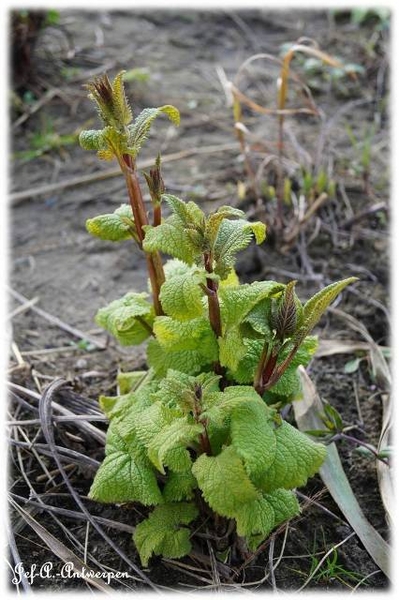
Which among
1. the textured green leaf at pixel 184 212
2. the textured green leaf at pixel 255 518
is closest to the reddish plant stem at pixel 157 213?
the textured green leaf at pixel 184 212

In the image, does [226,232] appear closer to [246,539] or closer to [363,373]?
[246,539]

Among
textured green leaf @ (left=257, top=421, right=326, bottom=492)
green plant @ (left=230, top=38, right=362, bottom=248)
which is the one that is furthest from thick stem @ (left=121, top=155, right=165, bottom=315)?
green plant @ (left=230, top=38, right=362, bottom=248)

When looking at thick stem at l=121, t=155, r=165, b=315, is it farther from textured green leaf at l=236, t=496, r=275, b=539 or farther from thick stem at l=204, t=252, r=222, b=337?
textured green leaf at l=236, t=496, r=275, b=539

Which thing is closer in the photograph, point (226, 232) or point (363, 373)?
point (226, 232)

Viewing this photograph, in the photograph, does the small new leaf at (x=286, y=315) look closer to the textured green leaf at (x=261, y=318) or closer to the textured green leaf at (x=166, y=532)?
the textured green leaf at (x=261, y=318)

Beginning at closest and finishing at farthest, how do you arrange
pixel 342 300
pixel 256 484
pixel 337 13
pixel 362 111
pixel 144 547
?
pixel 256 484 < pixel 144 547 < pixel 342 300 < pixel 362 111 < pixel 337 13

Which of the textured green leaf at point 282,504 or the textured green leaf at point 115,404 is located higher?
the textured green leaf at point 115,404

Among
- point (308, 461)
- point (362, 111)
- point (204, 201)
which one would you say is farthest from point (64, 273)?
point (362, 111)
